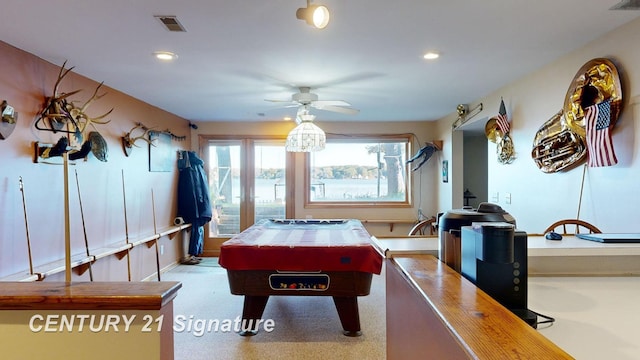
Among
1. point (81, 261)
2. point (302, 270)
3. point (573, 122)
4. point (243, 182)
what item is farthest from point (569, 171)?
point (243, 182)

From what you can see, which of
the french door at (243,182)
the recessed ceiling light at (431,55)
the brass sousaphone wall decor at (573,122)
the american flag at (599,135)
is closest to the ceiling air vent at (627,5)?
the brass sousaphone wall decor at (573,122)

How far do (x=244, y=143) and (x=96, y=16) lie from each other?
3.89m

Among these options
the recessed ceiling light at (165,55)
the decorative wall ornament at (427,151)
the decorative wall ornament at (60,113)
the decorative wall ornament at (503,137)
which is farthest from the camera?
the decorative wall ornament at (427,151)

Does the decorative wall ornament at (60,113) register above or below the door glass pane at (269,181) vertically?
above

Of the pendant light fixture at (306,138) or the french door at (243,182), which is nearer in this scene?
the pendant light fixture at (306,138)

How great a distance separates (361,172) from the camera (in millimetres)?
6105

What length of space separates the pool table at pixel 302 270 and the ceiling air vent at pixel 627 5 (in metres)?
2.03

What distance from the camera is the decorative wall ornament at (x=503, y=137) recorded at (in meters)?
3.56

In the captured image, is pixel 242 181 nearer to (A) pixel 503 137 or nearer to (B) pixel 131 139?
(B) pixel 131 139

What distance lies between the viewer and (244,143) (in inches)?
233

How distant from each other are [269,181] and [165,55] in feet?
11.3

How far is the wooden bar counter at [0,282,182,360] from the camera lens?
1073 millimetres

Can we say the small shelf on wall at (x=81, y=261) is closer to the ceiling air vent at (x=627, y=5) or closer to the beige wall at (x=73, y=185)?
the beige wall at (x=73, y=185)

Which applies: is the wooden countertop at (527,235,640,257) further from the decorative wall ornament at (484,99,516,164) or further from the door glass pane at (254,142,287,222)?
the door glass pane at (254,142,287,222)
